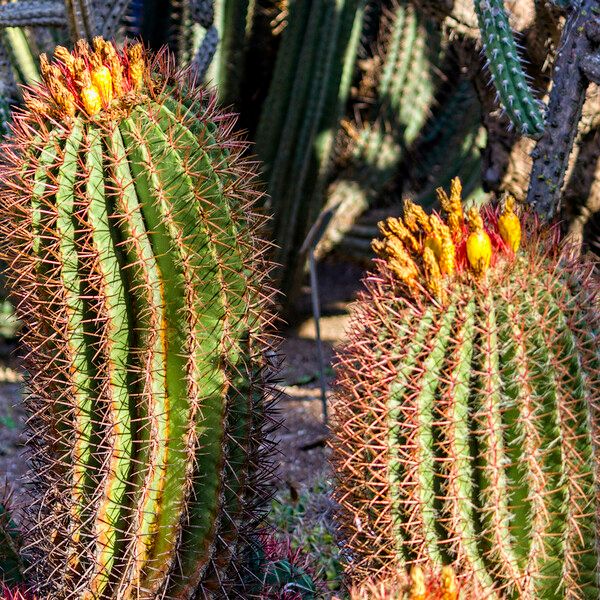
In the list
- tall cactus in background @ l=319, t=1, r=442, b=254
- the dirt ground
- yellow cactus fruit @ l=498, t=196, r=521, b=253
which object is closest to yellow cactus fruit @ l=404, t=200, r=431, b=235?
yellow cactus fruit @ l=498, t=196, r=521, b=253

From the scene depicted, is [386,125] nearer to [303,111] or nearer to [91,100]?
[303,111]

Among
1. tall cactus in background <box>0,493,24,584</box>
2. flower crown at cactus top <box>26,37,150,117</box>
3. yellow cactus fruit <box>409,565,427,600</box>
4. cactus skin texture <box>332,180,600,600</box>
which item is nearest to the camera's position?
yellow cactus fruit <box>409,565,427,600</box>

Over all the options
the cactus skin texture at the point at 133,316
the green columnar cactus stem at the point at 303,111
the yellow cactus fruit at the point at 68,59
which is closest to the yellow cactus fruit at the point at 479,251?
the cactus skin texture at the point at 133,316

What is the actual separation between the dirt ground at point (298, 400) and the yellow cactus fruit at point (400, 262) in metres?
0.55

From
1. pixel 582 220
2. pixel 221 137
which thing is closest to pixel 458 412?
pixel 221 137

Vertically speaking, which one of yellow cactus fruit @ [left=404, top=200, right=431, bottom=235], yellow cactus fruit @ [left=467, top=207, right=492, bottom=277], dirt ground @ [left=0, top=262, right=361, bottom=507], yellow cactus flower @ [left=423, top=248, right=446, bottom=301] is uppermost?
yellow cactus fruit @ [left=404, top=200, right=431, bottom=235]

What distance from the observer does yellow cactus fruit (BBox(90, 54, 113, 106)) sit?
1.74 m

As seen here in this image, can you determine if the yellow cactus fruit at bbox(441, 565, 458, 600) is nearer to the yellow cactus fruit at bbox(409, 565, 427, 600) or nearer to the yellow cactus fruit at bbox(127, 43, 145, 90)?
the yellow cactus fruit at bbox(409, 565, 427, 600)

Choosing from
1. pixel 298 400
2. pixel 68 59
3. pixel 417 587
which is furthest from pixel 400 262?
pixel 298 400

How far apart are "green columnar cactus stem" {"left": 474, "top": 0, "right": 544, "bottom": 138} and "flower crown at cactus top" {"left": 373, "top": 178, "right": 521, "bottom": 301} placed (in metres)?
0.76

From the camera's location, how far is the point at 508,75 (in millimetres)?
2436

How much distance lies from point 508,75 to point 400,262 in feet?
3.20

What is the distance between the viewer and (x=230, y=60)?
484 cm

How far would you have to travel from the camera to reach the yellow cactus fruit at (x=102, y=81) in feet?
5.70
